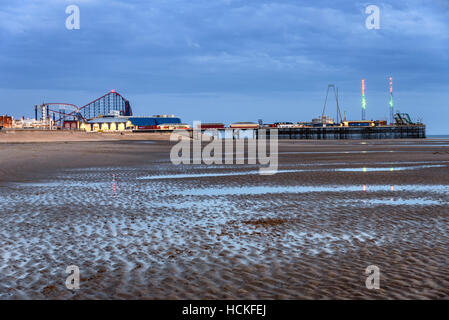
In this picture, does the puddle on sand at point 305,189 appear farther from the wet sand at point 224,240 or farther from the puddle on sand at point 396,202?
the puddle on sand at point 396,202

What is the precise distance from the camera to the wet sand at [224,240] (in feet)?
16.7

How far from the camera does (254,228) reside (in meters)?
8.32

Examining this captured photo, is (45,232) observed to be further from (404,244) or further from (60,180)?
(60,180)

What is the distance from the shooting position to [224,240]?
7.38 m

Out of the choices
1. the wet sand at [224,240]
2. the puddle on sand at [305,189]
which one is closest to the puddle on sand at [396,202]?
the wet sand at [224,240]

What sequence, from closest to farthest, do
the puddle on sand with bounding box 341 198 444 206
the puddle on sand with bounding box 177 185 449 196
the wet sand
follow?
the wet sand → the puddle on sand with bounding box 341 198 444 206 → the puddle on sand with bounding box 177 185 449 196

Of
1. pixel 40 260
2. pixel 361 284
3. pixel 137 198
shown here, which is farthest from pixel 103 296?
pixel 137 198

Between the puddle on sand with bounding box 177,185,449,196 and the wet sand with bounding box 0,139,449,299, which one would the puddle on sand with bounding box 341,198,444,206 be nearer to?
the wet sand with bounding box 0,139,449,299

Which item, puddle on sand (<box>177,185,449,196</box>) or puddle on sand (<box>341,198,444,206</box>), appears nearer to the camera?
puddle on sand (<box>341,198,444,206</box>)

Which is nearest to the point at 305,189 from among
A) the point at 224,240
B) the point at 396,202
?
the point at 396,202

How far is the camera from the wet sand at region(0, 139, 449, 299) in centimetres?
510

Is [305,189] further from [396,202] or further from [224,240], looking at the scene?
[224,240]

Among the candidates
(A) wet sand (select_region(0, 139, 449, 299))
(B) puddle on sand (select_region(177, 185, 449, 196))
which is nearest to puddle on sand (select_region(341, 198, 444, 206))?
(A) wet sand (select_region(0, 139, 449, 299))

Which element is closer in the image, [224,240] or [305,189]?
[224,240]
